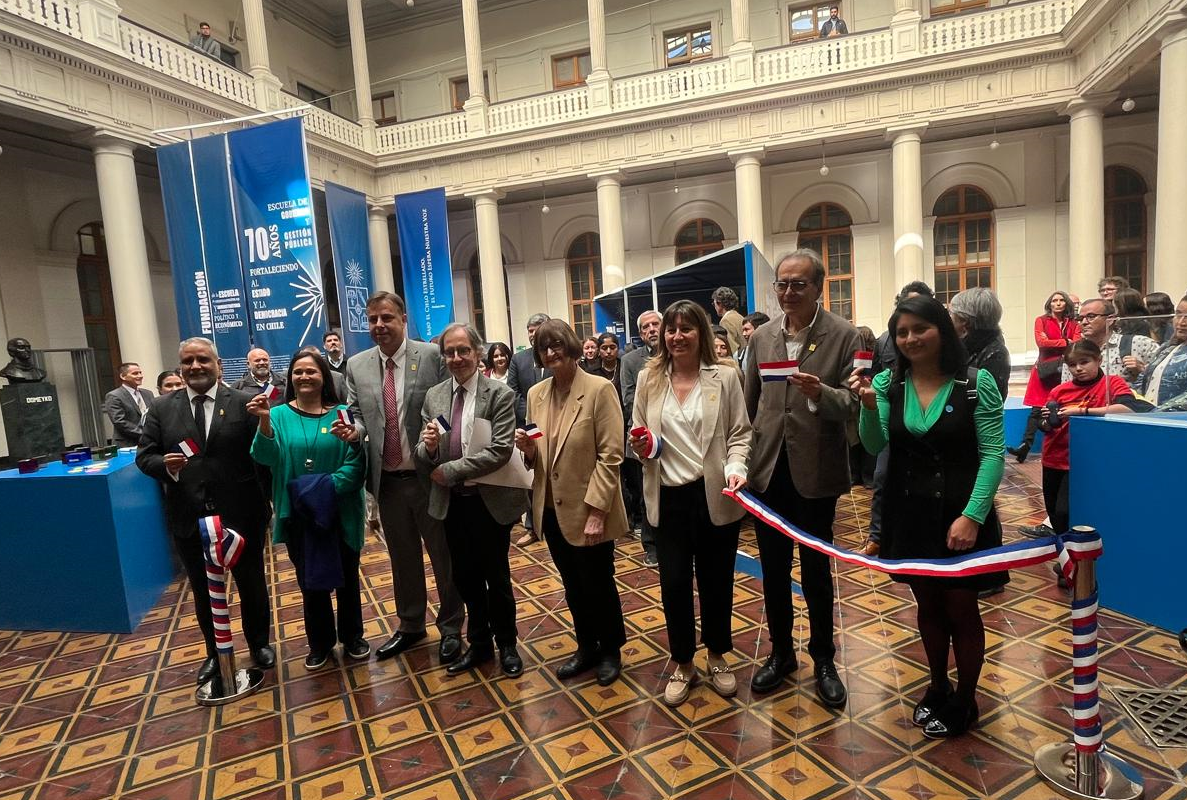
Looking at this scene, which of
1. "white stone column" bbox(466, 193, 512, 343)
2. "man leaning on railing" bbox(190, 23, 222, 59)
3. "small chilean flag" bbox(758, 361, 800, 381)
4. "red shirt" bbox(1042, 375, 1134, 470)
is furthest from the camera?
"white stone column" bbox(466, 193, 512, 343)

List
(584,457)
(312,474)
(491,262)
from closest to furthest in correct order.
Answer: (584,457) → (312,474) → (491,262)

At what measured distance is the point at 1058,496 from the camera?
379 centimetres

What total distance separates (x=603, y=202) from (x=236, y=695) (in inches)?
487

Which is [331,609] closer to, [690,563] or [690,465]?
[690,563]

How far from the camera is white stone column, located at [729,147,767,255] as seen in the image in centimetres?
1288

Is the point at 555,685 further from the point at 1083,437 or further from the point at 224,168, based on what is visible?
the point at 224,168

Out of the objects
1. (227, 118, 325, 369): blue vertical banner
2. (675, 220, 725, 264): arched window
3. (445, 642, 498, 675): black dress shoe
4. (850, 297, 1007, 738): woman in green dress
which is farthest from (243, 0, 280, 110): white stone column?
(850, 297, 1007, 738): woman in green dress

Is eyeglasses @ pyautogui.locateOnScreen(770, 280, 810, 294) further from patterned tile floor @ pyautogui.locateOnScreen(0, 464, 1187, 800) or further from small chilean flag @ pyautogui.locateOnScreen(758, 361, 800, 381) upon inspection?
patterned tile floor @ pyautogui.locateOnScreen(0, 464, 1187, 800)

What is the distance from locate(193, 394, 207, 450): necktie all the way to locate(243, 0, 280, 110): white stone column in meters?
11.5

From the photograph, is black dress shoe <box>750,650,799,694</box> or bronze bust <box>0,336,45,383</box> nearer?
black dress shoe <box>750,650,799,694</box>

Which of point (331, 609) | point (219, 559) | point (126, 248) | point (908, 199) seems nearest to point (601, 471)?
point (331, 609)

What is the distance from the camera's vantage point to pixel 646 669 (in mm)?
3213

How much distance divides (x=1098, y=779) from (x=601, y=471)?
207 centimetres

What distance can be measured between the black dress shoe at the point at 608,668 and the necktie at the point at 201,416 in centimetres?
228
